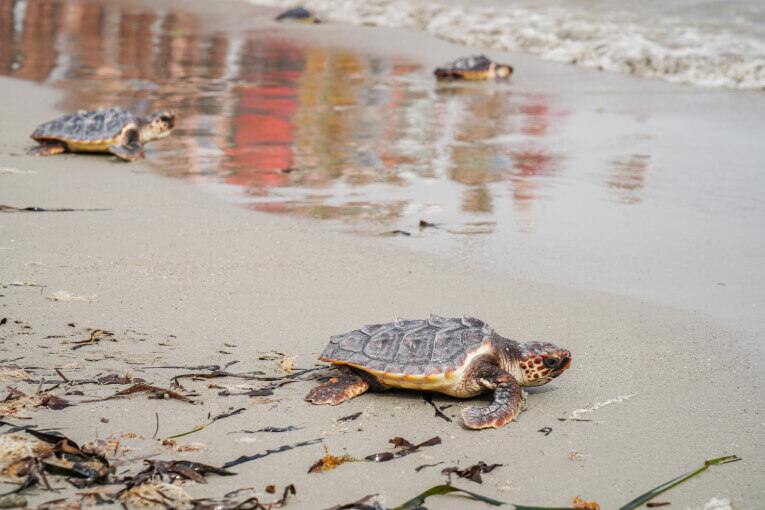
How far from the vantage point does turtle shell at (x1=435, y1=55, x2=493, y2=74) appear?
14.8 meters

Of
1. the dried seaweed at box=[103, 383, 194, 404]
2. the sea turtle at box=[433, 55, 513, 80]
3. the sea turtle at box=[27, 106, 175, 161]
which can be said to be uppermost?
the sea turtle at box=[433, 55, 513, 80]

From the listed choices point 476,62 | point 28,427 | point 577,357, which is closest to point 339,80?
point 476,62

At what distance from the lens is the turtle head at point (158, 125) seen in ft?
29.7

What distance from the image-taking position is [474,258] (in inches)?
223

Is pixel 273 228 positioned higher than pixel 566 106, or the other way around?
pixel 566 106

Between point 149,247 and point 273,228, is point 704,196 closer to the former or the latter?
point 273,228

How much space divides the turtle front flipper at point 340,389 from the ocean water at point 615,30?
41.4 feet

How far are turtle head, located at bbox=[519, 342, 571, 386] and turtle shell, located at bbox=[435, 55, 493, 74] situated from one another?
38.8 ft

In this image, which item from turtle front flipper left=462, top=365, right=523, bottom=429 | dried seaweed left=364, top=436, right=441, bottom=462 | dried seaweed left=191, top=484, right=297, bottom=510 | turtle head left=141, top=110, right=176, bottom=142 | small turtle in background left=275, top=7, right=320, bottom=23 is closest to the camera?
dried seaweed left=191, top=484, right=297, bottom=510

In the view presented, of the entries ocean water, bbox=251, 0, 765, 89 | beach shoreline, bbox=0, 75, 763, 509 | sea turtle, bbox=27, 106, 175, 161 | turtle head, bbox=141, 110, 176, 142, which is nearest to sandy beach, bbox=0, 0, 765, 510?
beach shoreline, bbox=0, 75, 763, 509

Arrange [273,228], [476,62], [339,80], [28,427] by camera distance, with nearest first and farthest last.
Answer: [28,427] < [273,228] < [339,80] < [476,62]

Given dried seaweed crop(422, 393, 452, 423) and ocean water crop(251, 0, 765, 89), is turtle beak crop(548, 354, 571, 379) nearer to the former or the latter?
dried seaweed crop(422, 393, 452, 423)

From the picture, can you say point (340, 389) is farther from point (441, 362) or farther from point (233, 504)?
point (233, 504)

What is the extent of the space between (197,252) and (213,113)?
5.71 metres
